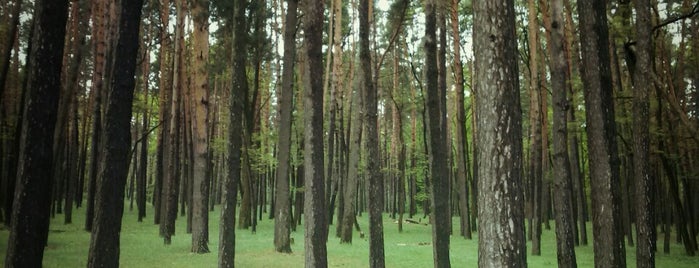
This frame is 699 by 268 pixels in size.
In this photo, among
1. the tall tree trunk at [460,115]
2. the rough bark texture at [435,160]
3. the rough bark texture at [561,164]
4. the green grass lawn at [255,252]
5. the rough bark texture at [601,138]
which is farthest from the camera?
the tall tree trunk at [460,115]

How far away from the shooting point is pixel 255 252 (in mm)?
14672

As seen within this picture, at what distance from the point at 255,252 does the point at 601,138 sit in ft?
34.7

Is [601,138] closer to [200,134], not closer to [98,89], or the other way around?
[200,134]

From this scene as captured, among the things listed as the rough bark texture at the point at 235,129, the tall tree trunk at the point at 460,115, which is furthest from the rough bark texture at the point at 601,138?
the tall tree trunk at the point at 460,115

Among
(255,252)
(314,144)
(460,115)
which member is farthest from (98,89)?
(460,115)

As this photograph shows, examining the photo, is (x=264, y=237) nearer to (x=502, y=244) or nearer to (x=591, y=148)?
(x=591, y=148)

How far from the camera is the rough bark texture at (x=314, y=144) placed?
8633 mm

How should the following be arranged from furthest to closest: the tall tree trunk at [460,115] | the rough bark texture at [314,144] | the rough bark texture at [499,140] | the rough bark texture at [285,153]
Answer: the tall tree trunk at [460,115]
the rough bark texture at [285,153]
the rough bark texture at [314,144]
the rough bark texture at [499,140]

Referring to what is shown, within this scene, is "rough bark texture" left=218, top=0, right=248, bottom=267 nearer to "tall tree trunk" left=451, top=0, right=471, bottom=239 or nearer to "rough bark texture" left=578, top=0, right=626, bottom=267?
"rough bark texture" left=578, top=0, right=626, bottom=267

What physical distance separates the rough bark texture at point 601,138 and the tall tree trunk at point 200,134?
1109 cm

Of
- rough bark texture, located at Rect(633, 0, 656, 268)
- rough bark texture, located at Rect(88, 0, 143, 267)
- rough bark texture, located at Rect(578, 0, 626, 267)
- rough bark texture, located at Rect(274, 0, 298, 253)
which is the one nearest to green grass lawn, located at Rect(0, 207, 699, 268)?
rough bark texture, located at Rect(274, 0, 298, 253)

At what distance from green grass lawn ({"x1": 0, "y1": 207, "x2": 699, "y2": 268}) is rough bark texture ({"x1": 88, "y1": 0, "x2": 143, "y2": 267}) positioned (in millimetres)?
5175

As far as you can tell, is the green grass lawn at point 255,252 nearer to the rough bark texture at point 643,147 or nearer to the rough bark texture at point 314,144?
the rough bark texture at point 314,144

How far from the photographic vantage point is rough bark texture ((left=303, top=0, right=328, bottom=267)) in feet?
28.3
